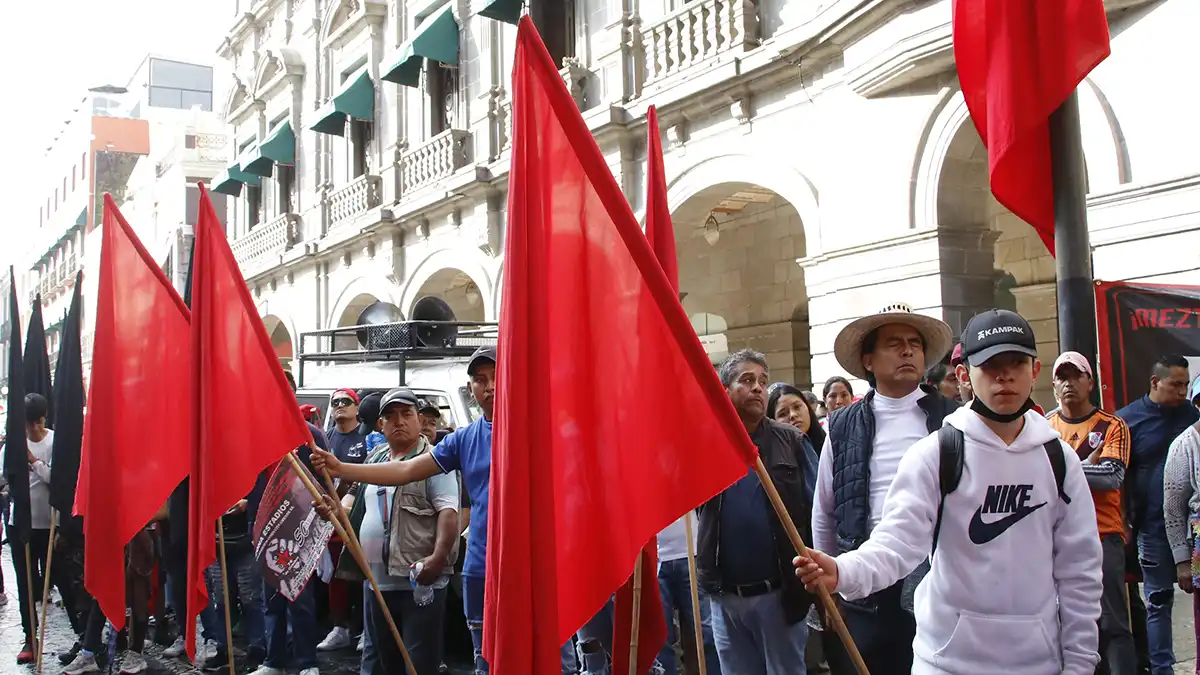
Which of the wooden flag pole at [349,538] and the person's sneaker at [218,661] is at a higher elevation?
the wooden flag pole at [349,538]

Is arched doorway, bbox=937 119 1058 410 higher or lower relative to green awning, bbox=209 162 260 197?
lower

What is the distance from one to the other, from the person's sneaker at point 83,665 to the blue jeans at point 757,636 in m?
4.41

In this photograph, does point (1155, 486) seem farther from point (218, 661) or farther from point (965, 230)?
point (218, 661)

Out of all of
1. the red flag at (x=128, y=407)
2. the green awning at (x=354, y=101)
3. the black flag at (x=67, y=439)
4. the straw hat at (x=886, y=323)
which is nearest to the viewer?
the straw hat at (x=886, y=323)

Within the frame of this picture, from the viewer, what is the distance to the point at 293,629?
5750mm

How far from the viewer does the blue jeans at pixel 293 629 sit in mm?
5699

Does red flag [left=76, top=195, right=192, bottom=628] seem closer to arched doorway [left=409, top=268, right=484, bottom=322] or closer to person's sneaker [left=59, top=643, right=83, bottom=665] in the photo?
person's sneaker [left=59, top=643, right=83, bottom=665]

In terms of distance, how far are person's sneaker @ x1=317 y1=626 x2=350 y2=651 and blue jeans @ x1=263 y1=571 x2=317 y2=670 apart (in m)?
1.07

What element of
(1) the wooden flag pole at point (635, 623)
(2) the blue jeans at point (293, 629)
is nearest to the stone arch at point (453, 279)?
(2) the blue jeans at point (293, 629)

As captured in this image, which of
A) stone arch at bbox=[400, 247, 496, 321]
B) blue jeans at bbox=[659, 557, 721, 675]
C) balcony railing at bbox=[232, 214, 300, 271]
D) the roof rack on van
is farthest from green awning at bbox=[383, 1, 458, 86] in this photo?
blue jeans at bbox=[659, 557, 721, 675]

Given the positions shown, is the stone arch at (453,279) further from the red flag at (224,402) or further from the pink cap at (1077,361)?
the pink cap at (1077,361)

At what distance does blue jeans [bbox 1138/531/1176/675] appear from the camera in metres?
5.02

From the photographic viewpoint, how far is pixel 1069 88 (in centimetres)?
381

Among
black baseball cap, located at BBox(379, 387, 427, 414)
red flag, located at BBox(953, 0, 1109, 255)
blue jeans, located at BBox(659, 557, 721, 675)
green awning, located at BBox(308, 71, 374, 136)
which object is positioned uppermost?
green awning, located at BBox(308, 71, 374, 136)
